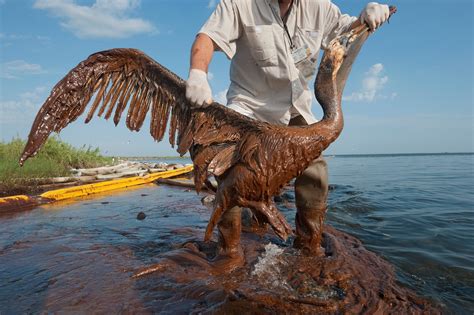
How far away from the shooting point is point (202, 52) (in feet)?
9.55

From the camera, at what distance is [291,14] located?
3.41 m

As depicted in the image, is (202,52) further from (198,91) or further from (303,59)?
(303,59)

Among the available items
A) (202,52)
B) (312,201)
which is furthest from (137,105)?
(312,201)

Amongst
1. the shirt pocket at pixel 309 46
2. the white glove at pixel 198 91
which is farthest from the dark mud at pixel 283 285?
the shirt pocket at pixel 309 46

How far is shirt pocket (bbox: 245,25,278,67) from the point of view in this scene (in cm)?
327

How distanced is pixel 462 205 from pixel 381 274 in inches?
199

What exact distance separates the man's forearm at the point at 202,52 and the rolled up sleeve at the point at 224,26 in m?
0.07

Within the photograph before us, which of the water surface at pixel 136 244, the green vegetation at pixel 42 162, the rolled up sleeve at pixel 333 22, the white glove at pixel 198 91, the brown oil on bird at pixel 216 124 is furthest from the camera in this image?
the green vegetation at pixel 42 162

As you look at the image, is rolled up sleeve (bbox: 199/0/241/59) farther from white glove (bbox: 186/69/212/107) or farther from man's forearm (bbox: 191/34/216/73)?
white glove (bbox: 186/69/212/107)

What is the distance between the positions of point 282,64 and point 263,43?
0.94 ft

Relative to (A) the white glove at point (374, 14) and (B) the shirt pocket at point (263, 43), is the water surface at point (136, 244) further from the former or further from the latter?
(A) the white glove at point (374, 14)

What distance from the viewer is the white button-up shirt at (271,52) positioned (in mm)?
3270

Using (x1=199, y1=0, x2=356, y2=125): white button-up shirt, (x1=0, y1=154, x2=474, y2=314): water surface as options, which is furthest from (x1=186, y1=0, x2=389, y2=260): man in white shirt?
(x1=0, y1=154, x2=474, y2=314): water surface

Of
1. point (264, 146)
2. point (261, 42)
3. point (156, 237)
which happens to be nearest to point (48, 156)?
point (156, 237)
